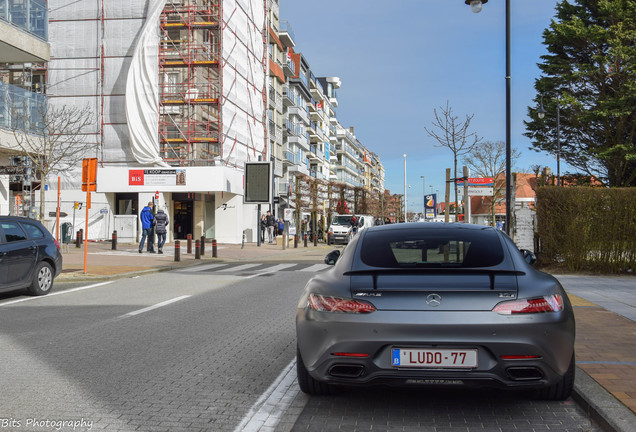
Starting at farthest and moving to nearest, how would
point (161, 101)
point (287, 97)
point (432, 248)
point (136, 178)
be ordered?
point (287, 97), point (161, 101), point (136, 178), point (432, 248)

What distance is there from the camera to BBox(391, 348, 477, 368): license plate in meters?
3.67

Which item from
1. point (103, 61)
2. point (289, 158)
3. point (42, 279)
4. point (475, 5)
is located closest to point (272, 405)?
point (42, 279)

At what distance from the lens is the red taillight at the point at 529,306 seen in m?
3.70

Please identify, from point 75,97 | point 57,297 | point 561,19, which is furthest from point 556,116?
point 57,297

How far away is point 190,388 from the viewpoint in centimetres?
471

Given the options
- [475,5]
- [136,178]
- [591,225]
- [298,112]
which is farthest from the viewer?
[298,112]

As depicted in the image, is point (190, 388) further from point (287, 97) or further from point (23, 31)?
point (287, 97)

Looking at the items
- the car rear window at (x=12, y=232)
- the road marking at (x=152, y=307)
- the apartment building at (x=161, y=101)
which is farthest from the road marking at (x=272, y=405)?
the apartment building at (x=161, y=101)

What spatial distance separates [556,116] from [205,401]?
114 feet

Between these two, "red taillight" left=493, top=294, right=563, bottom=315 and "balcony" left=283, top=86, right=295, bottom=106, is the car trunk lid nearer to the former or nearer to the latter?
"red taillight" left=493, top=294, right=563, bottom=315

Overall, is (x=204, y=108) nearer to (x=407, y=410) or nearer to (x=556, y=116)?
→ (x=556, y=116)

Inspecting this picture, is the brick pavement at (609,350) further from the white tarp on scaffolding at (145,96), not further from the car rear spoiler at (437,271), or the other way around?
the white tarp on scaffolding at (145,96)

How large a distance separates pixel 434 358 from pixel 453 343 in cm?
16

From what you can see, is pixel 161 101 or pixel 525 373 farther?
pixel 161 101
